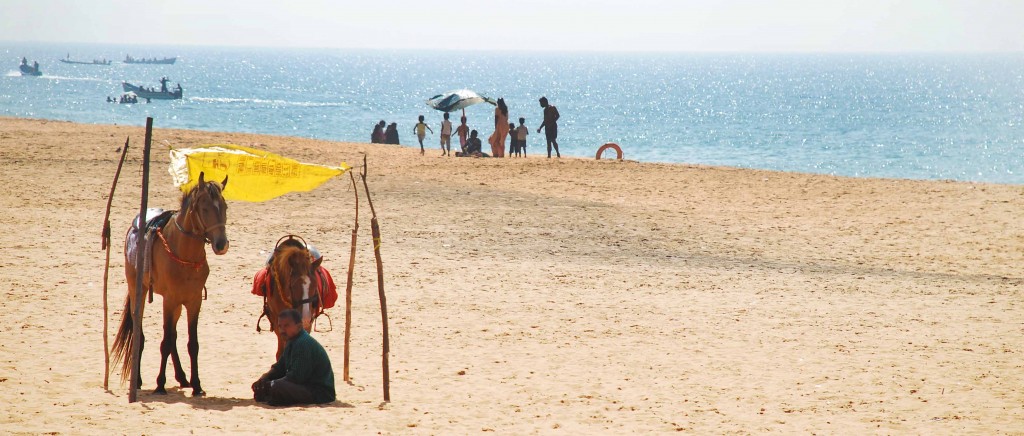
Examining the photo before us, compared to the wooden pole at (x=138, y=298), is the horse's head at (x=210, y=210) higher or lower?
higher

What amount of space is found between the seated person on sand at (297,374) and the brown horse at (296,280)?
220 millimetres

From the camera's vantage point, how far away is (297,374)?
907cm

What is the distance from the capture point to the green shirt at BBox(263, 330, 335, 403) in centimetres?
894

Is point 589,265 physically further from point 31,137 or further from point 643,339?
point 31,137

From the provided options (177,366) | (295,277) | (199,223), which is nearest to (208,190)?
(199,223)

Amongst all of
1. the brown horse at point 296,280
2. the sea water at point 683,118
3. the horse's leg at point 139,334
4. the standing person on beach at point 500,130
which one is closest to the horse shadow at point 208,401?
the horse's leg at point 139,334

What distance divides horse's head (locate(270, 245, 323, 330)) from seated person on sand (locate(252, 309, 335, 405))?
219 mm

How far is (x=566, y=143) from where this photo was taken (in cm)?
7206

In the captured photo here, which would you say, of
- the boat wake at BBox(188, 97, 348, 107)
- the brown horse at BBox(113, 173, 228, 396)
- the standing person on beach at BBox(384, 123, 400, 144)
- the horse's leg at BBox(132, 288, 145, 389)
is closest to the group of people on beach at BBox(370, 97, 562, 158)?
the standing person on beach at BBox(384, 123, 400, 144)

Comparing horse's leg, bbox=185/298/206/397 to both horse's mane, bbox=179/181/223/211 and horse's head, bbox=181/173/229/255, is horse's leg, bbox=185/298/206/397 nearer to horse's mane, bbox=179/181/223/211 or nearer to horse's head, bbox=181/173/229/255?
horse's head, bbox=181/173/229/255

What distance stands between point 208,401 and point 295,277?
57.4 inches

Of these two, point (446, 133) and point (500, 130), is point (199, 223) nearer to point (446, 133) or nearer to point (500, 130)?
point (500, 130)

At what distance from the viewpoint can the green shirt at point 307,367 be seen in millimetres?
8938

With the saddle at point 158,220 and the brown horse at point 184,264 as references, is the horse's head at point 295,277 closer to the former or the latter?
the brown horse at point 184,264
